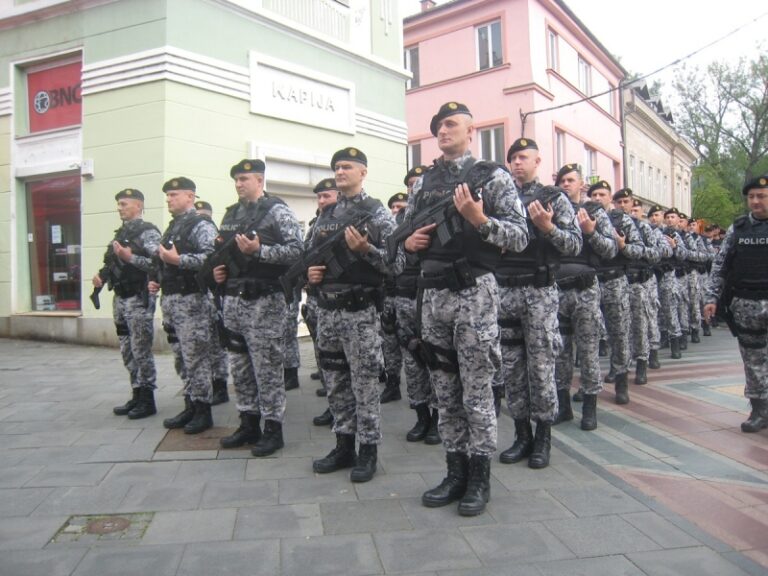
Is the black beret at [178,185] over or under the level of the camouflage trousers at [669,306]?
over

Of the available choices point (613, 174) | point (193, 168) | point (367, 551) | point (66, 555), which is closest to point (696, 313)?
point (193, 168)

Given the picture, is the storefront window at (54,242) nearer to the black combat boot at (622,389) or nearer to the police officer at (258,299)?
the police officer at (258,299)

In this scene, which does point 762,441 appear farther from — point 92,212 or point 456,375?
point 92,212

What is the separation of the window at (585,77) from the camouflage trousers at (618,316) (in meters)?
18.9

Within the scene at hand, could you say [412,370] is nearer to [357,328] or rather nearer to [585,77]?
[357,328]

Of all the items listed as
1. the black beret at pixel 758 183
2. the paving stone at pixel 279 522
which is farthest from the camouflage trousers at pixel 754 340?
the paving stone at pixel 279 522

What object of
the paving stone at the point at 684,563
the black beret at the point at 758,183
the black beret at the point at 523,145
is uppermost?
the black beret at the point at 523,145

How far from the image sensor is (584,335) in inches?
208

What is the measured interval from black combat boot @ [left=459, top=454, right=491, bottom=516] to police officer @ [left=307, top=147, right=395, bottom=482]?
0.77 metres

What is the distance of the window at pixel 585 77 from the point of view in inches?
909

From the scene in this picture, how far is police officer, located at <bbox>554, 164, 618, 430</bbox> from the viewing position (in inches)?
206

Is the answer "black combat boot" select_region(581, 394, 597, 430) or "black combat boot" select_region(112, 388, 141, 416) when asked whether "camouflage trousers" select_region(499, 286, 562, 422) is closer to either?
"black combat boot" select_region(581, 394, 597, 430)

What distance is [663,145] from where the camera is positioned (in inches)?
1371

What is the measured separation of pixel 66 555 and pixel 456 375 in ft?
7.22
